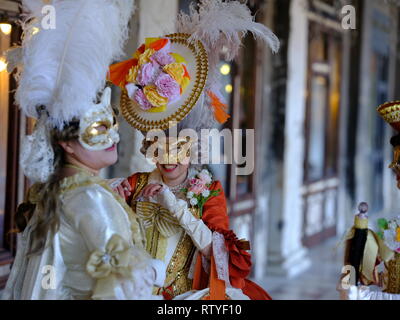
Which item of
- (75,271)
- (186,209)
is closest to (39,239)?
(75,271)

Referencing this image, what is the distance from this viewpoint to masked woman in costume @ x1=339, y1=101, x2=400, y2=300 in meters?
2.76

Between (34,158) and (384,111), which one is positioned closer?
(34,158)

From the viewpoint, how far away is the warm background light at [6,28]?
10.3 feet

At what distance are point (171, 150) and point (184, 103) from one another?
0.70 feet

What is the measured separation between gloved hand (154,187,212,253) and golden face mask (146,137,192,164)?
13cm

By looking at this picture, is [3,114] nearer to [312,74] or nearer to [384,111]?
[384,111]

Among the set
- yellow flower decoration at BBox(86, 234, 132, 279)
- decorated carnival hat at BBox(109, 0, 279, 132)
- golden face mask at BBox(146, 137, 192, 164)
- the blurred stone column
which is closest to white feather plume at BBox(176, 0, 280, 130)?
decorated carnival hat at BBox(109, 0, 279, 132)

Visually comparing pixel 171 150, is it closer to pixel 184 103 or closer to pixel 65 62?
pixel 184 103

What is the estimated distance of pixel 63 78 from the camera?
2047 mm

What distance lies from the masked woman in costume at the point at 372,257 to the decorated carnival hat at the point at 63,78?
4.17 feet

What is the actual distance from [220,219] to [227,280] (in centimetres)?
26

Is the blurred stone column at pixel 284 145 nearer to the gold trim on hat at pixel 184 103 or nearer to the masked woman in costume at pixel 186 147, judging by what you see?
the masked woman in costume at pixel 186 147

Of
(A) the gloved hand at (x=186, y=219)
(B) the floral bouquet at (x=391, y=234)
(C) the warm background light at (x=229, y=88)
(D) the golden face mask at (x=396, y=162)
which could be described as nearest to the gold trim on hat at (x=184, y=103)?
(A) the gloved hand at (x=186, y=219)

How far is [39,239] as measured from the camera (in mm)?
2055
